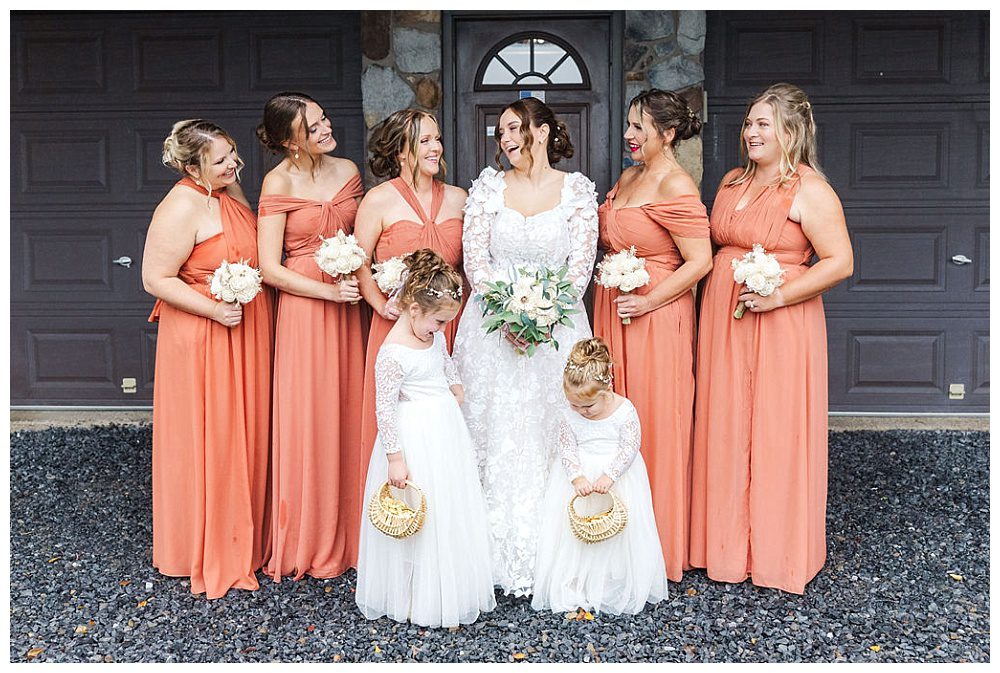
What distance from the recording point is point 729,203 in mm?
3932

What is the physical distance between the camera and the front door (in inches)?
243

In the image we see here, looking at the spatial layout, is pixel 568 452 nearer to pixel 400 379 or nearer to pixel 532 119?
pixel 400 379

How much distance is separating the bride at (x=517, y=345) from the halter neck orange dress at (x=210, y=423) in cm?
99

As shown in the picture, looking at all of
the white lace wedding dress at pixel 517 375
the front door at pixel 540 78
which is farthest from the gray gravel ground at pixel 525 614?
the front door at pixel 540 78

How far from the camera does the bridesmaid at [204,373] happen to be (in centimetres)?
384

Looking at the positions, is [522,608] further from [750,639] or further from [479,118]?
[479,118]

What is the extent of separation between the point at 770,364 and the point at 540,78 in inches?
125

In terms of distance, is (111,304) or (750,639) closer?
(750,639)

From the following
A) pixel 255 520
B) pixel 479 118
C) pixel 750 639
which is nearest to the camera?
pixel 750 639

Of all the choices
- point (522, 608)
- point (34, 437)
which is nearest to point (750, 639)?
point (522, 608)

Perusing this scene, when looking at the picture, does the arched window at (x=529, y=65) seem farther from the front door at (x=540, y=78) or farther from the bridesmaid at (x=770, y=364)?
the bridesmaid at (x=770, y=364)

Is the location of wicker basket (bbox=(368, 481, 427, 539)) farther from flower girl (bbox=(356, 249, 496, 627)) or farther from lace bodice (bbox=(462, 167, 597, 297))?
lace bodice (bbox=(462, 167, 597, 297))

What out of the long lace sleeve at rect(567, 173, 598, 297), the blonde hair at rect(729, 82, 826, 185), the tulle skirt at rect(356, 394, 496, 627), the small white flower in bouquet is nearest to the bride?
the long lace sleeve at rect(567, 173, 598, 297)

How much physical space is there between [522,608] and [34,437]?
4.52 meters
